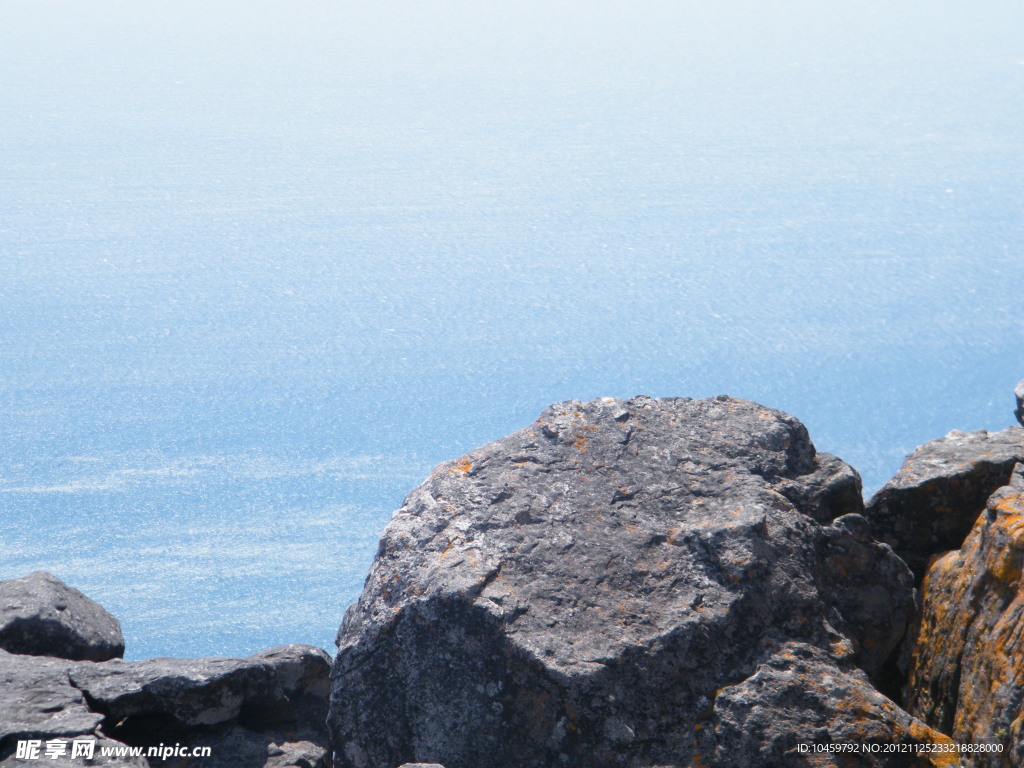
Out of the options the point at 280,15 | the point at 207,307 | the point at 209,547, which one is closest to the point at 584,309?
the point at 207,307

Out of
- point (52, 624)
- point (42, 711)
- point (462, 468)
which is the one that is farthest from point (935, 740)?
point (52, 624)

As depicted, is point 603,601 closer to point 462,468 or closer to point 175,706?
point 462,468

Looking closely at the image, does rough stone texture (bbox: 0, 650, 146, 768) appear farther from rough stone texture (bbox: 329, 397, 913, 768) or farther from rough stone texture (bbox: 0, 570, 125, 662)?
rough stone texture (bbox: 329, 397, 913, 768)

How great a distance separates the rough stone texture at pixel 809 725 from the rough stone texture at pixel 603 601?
0.06 feet

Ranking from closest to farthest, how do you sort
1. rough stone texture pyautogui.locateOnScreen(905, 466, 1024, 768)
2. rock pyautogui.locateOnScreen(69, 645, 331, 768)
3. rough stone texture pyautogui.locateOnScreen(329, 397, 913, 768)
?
rough stone texture pyautogui.locateOnScreen(905, 466, 1024, 768), rough stone texture pyautogui.locateOnScreen(329, 397, 913, 768), rock pyautogui.locateOnScreen(69, 645, 331, 768)

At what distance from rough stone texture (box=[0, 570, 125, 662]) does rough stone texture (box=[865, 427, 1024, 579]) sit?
1.66 m

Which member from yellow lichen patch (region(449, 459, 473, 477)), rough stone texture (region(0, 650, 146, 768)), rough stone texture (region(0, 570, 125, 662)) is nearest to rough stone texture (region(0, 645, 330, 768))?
rough stone texture (region(0, 650, 146, 768))

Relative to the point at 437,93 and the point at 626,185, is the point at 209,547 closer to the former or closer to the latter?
the point at 626,185

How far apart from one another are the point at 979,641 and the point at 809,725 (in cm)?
33

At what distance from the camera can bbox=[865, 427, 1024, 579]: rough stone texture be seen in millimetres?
2301

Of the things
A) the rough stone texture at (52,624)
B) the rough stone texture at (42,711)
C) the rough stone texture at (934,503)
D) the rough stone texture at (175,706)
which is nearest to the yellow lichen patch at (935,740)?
the rough stone texture at (934,503)

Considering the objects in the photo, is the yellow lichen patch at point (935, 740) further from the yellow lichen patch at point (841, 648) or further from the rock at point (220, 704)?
the rock at point (220, 704)

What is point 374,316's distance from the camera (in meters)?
6.62

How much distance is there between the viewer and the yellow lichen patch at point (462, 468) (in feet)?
7.64
